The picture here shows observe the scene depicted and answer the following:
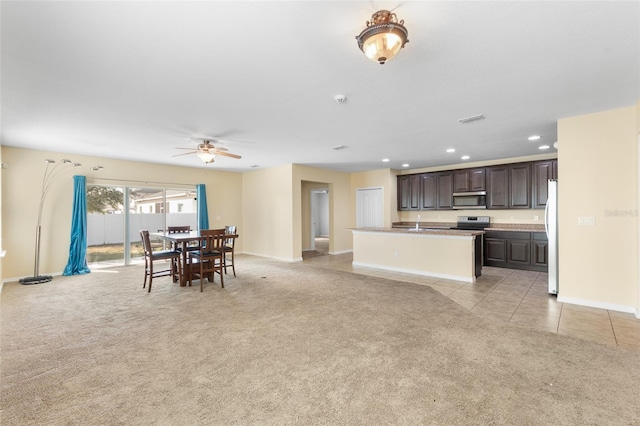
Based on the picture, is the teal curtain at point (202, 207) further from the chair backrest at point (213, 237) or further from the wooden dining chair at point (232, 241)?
the chair backrest at point (213, 237)

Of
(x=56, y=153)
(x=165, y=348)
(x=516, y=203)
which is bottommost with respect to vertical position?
(x=165, y=348)

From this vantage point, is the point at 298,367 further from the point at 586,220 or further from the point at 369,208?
the point at 369,208

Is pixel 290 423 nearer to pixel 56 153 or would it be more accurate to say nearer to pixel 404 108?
pixel 404 108

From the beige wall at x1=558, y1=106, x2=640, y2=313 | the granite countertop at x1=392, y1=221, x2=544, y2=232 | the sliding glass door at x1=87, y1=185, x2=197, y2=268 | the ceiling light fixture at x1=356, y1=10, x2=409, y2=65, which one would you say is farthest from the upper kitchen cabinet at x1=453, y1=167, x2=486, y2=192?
the sliding glass door at x1=87, y1=185, x2=197, y2=268

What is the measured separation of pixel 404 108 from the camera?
11.4 ft

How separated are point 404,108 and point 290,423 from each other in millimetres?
3417

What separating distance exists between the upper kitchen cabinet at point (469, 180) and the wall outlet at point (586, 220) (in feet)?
10.4

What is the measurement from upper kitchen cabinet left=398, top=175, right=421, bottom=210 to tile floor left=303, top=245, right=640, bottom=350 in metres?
2.88

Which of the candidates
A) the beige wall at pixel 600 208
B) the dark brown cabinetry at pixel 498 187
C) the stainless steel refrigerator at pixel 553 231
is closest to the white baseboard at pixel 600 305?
the beige wall at pixel 600 208

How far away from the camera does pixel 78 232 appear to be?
19.1ft

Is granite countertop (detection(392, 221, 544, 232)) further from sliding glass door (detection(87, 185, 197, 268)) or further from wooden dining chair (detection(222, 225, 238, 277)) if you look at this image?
sliding glass door (detection(87, 185, 197, 268))

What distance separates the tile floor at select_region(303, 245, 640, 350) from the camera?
2.86 meters

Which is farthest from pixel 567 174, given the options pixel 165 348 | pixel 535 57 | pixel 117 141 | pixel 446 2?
pixel 117 141

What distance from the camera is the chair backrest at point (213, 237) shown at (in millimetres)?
4664
